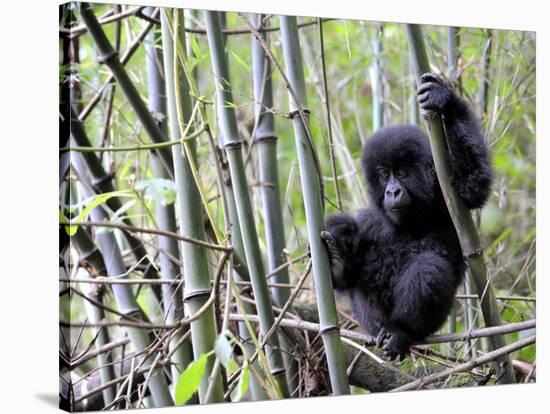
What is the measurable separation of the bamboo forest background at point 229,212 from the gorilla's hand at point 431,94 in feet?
0.78

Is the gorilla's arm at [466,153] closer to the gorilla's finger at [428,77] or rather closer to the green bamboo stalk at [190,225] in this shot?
the gorilla's finger at [428,77]

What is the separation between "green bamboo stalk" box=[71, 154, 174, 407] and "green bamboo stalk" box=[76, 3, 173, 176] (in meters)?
0.27

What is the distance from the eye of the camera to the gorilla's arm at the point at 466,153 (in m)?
2.39

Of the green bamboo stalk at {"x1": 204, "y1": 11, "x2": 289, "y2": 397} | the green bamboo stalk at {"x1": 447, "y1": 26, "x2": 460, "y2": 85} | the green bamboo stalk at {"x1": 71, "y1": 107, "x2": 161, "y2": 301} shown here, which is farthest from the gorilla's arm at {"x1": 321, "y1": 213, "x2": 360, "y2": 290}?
the green bamboo stalk at {"x1": 447, "y1": 26, "x2": 460, "y2": 85}

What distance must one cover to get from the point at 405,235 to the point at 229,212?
2.02 feet

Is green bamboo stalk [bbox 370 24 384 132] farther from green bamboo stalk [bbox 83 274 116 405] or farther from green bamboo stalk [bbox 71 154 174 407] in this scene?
green bamboo stalk [bbox 83 274 116 405]

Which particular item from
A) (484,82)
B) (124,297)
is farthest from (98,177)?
(484,82)

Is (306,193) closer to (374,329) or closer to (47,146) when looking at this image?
(374,329)

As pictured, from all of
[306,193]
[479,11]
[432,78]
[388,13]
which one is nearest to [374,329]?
[306,193]

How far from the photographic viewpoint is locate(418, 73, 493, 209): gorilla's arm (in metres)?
2.39

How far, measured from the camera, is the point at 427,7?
9.45 feet

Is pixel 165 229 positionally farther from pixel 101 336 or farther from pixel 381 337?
pixel 381 337

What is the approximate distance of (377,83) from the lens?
11.2ft

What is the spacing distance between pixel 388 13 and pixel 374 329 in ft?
3.71
